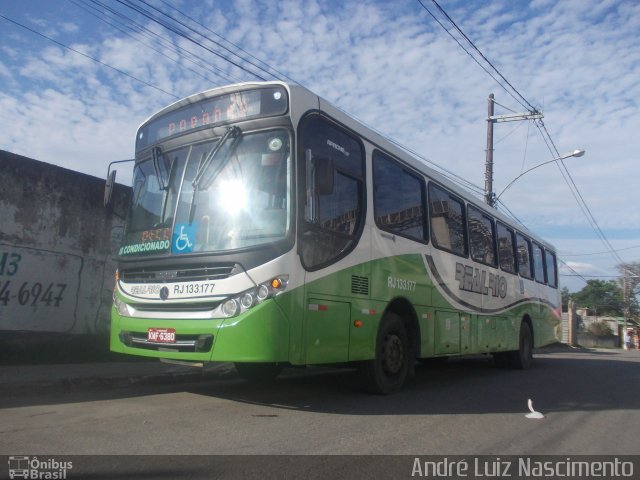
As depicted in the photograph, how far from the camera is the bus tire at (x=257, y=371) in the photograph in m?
7.69

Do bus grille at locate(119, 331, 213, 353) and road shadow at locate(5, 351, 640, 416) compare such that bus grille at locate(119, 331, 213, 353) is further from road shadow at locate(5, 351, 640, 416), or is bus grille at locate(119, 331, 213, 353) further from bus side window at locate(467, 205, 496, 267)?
bus side window at locate(467, 205, 496, 267)

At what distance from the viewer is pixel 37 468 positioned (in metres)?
3.77

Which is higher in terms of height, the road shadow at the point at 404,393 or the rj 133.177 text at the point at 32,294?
the rj 133.177 text at the point at 32,294

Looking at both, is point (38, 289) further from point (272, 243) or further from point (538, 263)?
point (538, 263)

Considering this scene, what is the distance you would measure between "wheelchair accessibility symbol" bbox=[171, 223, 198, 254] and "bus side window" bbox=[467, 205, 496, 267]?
18.7 ft

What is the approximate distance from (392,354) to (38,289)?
237 inches

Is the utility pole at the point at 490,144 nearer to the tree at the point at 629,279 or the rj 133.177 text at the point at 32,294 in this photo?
the rj 133.177 text at the point at 32,294

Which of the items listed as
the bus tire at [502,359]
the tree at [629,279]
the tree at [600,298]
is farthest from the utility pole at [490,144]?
the tree at [600,298]

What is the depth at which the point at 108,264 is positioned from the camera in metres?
10.2

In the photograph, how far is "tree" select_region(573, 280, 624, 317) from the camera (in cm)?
7375

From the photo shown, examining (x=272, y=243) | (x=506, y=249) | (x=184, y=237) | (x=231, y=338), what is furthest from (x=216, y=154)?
(x=506, y=249)

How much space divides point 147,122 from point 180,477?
15.6 ft

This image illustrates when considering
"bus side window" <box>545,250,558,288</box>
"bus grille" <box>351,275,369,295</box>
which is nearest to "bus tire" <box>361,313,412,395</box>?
"bus grille" <box>351,275,369,295</box>

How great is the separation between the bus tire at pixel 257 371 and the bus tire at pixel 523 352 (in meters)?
6.76
